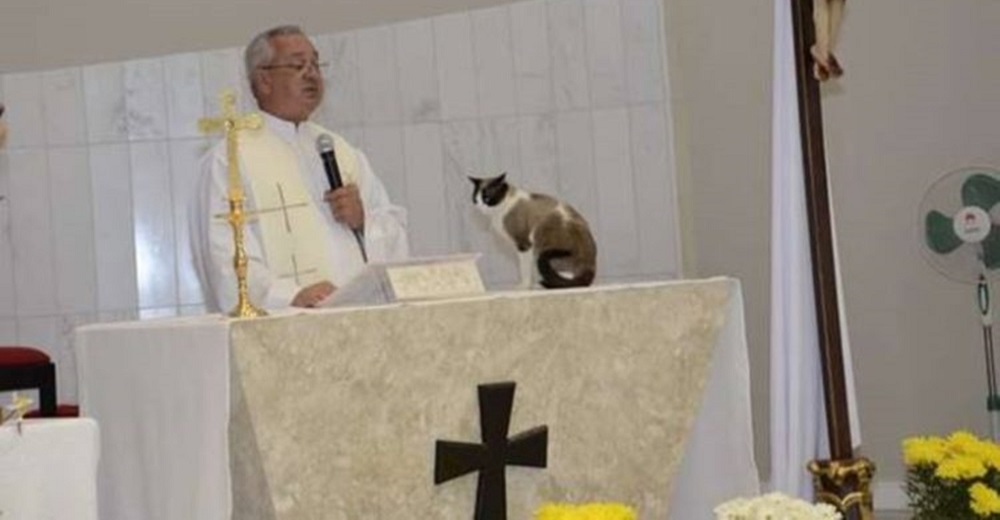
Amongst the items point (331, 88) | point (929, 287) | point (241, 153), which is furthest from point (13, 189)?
point (929, 287)

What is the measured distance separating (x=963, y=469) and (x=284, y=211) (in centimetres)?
251

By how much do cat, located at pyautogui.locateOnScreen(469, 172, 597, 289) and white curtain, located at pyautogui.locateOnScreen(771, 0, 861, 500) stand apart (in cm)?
61

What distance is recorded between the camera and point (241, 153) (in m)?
5.63

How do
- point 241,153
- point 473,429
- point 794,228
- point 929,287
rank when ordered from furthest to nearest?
point 929,287 < point 241,153 < point 794,228 < point 473,429

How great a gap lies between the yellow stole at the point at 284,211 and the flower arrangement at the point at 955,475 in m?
2.16

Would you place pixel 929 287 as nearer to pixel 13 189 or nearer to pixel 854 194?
pixel 854 194

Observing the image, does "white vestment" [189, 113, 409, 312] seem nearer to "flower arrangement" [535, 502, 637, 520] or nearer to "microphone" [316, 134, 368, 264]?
"microphone" [316, 134, 368, 264]

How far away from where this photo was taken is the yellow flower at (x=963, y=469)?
13.7 feet

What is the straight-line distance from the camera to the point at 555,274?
5008mm

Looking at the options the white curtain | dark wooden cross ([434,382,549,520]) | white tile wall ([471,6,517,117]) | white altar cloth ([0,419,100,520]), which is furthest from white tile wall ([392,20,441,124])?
white altar cloth ([0,419,100,520])

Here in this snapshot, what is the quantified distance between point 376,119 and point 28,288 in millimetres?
1796

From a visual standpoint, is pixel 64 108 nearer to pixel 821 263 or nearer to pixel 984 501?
pixel 821 263

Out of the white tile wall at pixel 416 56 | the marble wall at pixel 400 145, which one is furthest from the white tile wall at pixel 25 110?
the white tile wall at pixel 416 56

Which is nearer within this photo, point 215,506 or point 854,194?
point 215,506
